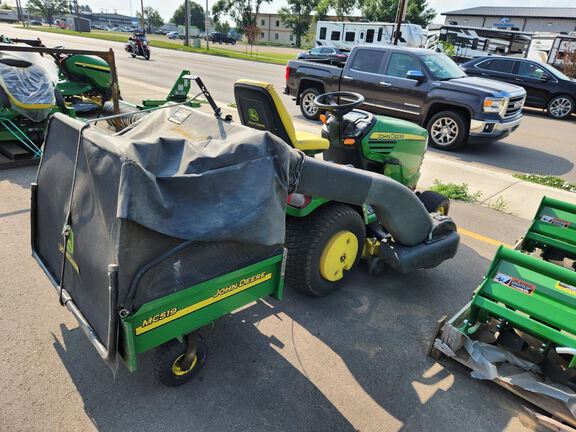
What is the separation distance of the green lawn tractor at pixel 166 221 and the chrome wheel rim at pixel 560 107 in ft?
46.5

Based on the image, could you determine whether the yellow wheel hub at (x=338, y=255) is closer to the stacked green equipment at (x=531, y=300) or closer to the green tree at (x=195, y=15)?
the stacked green equipment at (x=531, y=300)

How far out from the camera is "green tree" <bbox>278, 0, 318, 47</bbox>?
66.8m

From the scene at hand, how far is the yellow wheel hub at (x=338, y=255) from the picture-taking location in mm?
3250

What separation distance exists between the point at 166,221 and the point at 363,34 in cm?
2822

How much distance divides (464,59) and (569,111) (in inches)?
309

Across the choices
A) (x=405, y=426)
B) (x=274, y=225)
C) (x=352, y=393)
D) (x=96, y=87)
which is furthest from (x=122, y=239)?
(x=96, y=87)

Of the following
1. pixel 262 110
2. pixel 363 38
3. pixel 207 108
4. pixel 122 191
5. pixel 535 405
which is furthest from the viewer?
Result: pixel 363 38

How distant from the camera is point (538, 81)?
45.0 feet

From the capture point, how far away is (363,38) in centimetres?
2681

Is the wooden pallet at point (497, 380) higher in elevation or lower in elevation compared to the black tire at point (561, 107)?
lower

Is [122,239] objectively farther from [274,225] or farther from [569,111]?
[569,111]

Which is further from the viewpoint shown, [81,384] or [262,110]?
[262,110]

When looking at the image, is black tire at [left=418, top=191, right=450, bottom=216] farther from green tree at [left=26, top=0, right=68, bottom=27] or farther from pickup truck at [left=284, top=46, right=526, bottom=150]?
green tree at [left=26, top=0, right=68, bottom=27]

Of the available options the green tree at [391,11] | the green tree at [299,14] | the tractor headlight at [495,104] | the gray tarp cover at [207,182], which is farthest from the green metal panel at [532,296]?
the green tree at [299,14]
